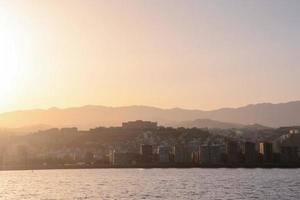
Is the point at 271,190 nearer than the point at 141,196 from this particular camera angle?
No

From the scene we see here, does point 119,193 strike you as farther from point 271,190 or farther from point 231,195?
point 271,190

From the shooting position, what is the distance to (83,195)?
10750 cm

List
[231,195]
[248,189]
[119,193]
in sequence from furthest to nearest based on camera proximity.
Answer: [248,189] → [119,193] → [231,195]

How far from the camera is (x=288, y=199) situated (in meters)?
97.6

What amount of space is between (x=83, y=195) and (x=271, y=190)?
32875 millimetres

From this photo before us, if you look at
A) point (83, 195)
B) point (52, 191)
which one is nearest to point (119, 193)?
point (83, 195)

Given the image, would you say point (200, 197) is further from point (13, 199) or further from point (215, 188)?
point (13, 199)

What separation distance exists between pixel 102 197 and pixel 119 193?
30.8 ft

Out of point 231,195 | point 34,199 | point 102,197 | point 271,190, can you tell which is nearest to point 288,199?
point 231,195

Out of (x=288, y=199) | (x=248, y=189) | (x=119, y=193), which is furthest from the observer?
(x=248, y=189)

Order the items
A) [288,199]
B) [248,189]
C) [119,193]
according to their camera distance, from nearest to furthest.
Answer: [288,199] < [119,193] < [248,189]

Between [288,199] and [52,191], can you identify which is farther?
[52,191]

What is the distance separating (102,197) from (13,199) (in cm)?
1379

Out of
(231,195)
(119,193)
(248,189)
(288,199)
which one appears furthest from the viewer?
(248,189)
